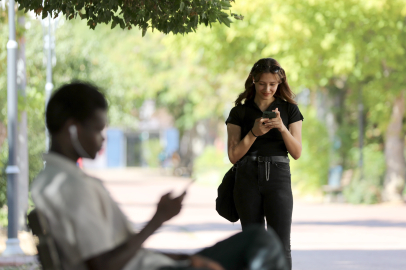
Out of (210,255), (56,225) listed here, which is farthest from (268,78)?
(56,225)

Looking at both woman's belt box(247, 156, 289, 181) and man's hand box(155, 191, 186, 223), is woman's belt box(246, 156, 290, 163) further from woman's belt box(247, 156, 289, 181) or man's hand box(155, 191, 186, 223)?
man's hand box(155, 191, 186, 223)

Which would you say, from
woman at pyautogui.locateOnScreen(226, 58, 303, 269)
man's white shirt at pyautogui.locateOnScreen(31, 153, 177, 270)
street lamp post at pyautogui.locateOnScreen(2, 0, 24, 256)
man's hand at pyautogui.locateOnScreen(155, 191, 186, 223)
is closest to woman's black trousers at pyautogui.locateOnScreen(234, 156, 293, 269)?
woman at pyautogui.locateOnScreen(226, 58, 303, 269)

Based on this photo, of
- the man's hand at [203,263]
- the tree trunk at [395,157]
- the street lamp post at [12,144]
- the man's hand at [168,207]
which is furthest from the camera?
the tree trunk at [395,157]

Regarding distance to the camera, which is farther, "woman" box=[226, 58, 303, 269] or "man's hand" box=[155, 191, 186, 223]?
"woman" box=[226, 58, 303, 269]

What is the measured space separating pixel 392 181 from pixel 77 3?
1492 centimetres

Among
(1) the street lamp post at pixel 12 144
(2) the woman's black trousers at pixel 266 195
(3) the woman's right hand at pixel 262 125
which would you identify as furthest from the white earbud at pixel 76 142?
(1) the street lamp post at pixel 12 144

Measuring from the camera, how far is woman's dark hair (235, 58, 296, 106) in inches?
183

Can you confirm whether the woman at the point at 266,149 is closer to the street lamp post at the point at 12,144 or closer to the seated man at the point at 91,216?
the seated man at the point at 91,216

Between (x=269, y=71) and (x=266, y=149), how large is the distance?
523mm

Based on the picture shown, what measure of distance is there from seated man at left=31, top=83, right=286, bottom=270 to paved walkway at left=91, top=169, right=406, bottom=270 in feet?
0.95

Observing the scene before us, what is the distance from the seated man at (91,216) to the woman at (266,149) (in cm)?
165

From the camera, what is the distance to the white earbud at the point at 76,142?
9.08 feet

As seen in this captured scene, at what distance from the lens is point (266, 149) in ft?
15.2

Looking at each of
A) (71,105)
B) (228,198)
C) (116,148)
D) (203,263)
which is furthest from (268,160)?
(116,148)
